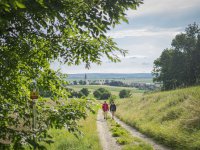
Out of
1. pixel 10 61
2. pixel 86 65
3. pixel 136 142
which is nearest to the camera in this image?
pixel 10 61

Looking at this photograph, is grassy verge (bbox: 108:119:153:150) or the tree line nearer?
grassy verge (bbox: 108:119:153:150)

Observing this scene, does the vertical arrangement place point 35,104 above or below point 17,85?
below

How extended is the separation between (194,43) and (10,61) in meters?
79.6

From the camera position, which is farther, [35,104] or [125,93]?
[125,93]

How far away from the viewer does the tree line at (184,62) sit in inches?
3054

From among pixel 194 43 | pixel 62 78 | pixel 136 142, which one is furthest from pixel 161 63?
pixel 62 78

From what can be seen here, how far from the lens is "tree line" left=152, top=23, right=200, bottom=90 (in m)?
77.6

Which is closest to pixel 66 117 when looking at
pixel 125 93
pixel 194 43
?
pixel 194 43

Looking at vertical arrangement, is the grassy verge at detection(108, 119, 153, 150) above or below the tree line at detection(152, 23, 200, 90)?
below

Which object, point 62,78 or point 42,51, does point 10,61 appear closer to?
point 42,51

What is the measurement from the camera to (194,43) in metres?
80.4

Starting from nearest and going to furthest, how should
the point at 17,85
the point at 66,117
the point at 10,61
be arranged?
the point at 10,61
the point at 66,117
the point at 17,85

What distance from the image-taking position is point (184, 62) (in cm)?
8031

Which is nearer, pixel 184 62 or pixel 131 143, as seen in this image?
pixel 131 143
